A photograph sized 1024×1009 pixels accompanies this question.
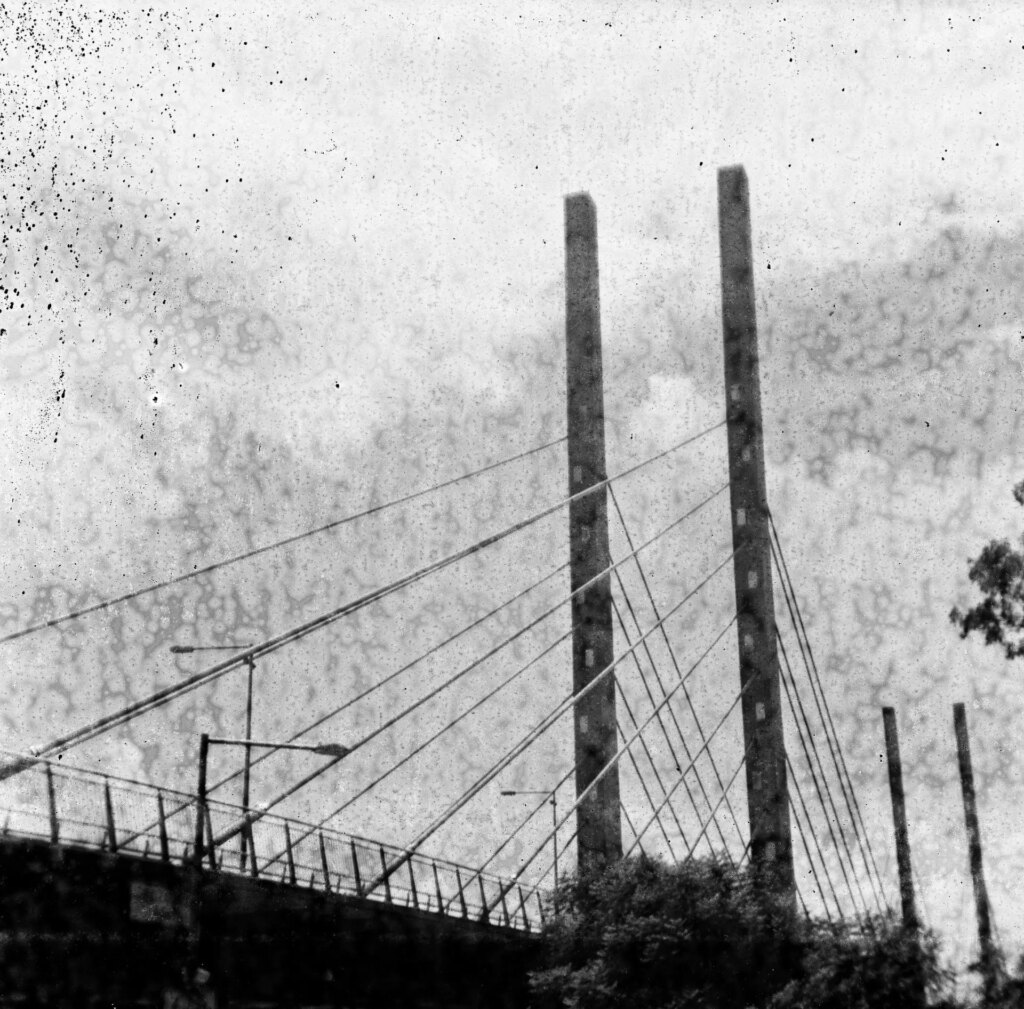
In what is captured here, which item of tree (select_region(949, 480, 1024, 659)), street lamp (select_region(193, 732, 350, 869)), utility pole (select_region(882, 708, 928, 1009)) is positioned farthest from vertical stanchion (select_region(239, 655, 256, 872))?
utility pole (select_region(882, 708, 928, 1009))

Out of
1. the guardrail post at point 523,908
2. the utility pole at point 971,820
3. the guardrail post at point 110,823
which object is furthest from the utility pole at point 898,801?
the guardrail post at point 110,823

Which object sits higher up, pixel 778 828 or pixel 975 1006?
pixel 778 828

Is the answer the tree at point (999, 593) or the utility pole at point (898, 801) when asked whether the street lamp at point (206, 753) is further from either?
the utility pole at point (898, 801)

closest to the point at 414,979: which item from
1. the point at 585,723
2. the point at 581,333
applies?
the point at 585,723

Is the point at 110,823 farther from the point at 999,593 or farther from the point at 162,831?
the point at 999,593

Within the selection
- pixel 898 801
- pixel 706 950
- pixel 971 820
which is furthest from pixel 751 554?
pixel 971 820

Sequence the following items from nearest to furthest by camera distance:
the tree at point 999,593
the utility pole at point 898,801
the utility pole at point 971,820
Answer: the tree at point 999,593, the utility pole at point 971,820, the utility pole at point 898,801

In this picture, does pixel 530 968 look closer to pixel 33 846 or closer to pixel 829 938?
pixel 829 938
